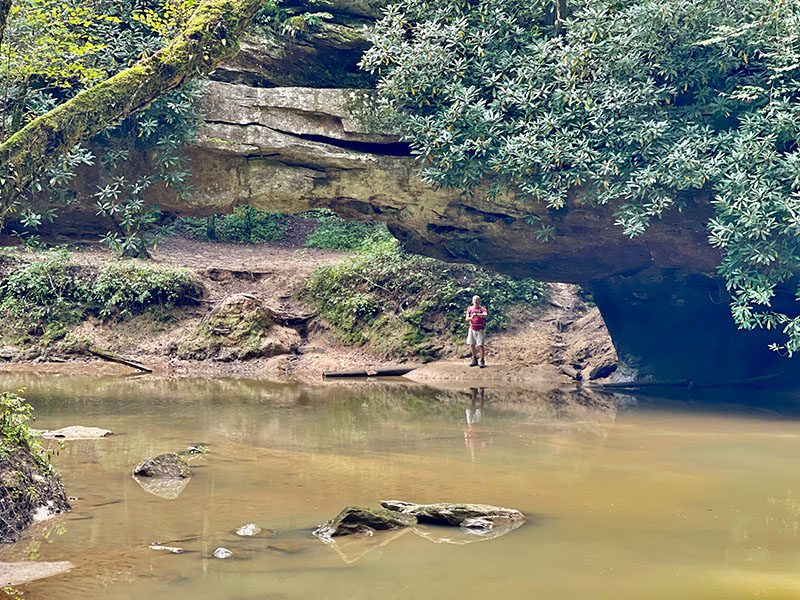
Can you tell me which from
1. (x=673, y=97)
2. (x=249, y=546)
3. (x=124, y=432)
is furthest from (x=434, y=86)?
(x=249, y=546)

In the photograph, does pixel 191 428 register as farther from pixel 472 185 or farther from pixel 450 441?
pixel 472 185

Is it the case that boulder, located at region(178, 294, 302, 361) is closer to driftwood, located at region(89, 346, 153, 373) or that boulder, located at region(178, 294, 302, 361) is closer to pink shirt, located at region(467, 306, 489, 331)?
driftwood, located at region(89, 346, 153, 373)

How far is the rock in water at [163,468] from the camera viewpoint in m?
8.80

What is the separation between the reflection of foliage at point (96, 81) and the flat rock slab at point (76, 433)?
24.1ft

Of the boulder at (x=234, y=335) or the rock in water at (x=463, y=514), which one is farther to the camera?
the boulder at (x=234, y=335)

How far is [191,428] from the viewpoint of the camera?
39.0 feet

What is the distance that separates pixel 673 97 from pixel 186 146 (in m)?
9.18

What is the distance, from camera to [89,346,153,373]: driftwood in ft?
61.3

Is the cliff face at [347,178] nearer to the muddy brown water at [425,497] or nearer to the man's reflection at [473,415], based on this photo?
the man's reflection at [473,415]

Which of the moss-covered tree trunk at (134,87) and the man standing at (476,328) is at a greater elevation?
the moss-covered tree trunk at (134,87)

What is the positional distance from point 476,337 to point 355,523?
40.7ft

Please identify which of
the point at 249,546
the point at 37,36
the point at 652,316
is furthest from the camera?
the point at 652,316

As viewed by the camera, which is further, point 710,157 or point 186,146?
point 186,146

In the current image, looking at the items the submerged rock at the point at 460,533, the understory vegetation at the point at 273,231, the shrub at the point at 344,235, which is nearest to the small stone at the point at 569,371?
the understory vegetation at the point at 273,231
